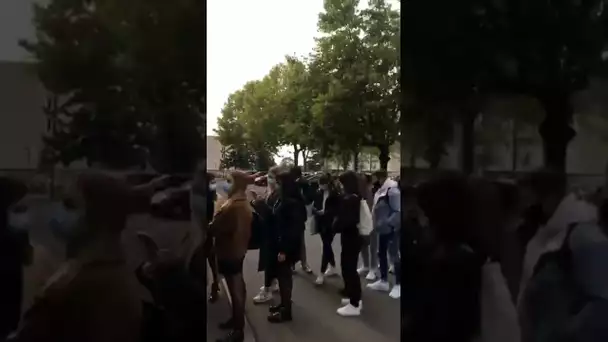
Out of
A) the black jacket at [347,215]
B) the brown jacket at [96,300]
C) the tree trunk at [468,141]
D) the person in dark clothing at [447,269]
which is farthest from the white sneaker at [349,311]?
the brown jacket at [96,300]

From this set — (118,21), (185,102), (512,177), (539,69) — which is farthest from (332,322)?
(118,21)

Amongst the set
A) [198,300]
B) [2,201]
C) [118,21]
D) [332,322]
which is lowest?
[332,322]

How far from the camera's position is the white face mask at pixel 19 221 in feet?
10.4

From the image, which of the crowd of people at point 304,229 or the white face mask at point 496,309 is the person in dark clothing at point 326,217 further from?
the white face mask at point 496,309

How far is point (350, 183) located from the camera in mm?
4305

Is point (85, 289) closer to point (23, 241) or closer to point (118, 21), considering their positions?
point (23, 241)

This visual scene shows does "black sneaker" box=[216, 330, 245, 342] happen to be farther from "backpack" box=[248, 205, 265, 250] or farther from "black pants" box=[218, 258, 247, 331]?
"backpack" box=[248, 205, 265, 250]

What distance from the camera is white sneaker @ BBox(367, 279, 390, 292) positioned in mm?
4059

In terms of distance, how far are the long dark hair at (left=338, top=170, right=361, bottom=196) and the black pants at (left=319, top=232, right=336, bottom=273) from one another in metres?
0.33

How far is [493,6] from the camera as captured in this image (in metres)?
3.34

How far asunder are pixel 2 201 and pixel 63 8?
1055 mm

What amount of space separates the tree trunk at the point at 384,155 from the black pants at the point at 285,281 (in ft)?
2.92

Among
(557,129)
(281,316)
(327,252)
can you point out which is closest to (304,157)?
(327,252)

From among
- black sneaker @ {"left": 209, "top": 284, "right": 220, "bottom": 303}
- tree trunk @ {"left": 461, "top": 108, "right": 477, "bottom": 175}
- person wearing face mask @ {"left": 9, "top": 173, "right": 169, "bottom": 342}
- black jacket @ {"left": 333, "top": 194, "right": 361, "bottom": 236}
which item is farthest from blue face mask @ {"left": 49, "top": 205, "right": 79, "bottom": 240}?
tree trunk @ {"left": 461, "top": 108, "right": 477, "bottom": 175}
